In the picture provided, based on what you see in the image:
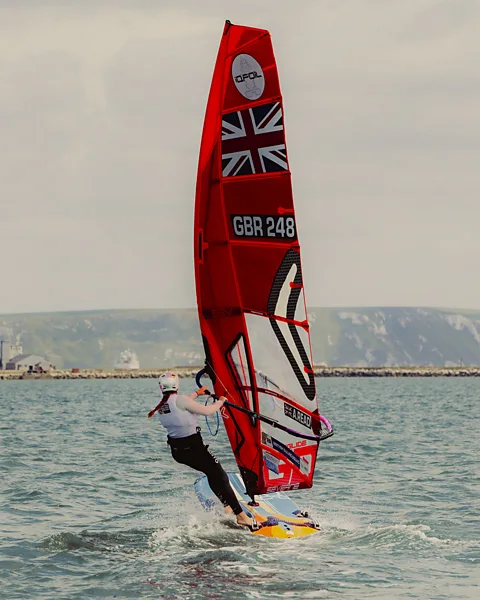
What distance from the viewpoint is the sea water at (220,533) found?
1043 centimetres

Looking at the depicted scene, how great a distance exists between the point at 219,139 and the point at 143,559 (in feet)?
14.9

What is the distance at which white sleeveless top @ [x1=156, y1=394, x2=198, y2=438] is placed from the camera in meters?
11.7

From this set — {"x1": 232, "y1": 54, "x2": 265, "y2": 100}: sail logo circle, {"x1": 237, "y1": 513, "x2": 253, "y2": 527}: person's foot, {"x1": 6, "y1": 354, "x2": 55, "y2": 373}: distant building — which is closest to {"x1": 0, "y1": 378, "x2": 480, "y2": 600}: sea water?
{"x1": 237, "y1": 513, "x2": 253, "y2": 527}: person's foot

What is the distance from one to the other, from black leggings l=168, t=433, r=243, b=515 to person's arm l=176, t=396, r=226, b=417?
38cm

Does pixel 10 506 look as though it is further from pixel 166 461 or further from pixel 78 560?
pixel 166 461

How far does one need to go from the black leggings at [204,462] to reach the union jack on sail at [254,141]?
2.97 meters

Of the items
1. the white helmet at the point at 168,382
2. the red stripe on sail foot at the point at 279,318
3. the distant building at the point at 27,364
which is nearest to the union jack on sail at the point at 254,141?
the red stripe on sail foot at the point at 279,318

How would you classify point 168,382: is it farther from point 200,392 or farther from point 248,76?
point 248,76

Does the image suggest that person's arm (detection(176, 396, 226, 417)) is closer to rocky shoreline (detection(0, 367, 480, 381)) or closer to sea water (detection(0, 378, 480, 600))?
sea water (detection(0, 378, 480, 600))

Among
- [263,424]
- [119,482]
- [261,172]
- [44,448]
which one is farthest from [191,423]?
[44,448]

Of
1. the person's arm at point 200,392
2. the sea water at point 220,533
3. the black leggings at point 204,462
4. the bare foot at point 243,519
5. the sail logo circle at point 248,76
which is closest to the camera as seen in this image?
the sea water at point 220,533

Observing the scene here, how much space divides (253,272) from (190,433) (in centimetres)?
191

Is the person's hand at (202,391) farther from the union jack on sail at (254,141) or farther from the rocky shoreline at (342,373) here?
the rocky shoreline at (342,373)

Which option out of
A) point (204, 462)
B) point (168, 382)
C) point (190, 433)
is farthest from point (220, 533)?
point (168, 382)
